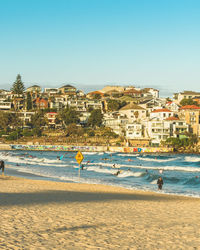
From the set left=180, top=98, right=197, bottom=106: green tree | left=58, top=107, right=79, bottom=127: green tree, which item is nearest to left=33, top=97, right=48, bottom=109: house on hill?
left=58, top=107, right=79, bottom=127: green tree

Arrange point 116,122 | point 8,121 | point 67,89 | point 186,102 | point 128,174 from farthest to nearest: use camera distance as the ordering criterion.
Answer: point 67,89 → point 186,102 → point 8,121 → point 116,122 → point 128,174

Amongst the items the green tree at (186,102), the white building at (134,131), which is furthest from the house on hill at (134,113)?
the green tree at (186,102)

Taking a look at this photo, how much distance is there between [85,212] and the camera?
1295 centimetres

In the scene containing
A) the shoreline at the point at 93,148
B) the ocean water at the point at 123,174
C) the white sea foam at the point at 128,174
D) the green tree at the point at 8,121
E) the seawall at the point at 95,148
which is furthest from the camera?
the green tree at the point at 8,121

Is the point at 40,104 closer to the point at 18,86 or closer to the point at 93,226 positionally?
the point at 18,86

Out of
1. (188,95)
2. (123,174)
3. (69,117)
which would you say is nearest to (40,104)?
(69,117)


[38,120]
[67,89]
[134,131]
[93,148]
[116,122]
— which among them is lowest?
[93,148]

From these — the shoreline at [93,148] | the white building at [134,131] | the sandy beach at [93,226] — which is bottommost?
the shoreline at [93,148]

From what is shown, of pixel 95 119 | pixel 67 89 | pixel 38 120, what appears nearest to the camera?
pixel 38 120

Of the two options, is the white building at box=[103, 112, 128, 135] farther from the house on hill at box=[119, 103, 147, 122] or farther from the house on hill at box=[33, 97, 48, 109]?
the house on hill at box=[33, 97, 48, 109]

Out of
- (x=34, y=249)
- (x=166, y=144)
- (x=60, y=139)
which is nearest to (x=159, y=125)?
(x=166, y=144)

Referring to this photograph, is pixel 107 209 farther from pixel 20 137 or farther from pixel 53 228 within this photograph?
pixel 20 137

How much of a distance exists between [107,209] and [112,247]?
6050 mm

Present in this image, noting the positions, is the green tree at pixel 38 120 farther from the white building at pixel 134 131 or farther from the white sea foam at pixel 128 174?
the white sea foam at pixel 128 174
